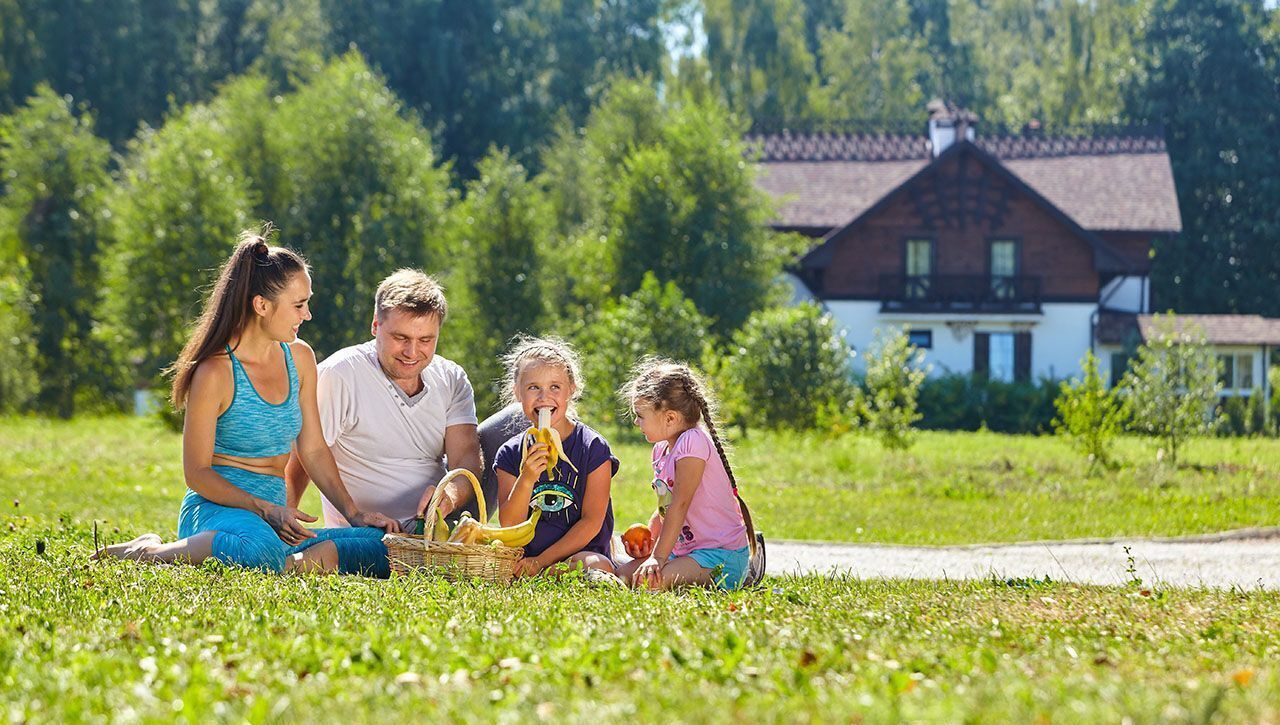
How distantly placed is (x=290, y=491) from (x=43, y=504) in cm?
606

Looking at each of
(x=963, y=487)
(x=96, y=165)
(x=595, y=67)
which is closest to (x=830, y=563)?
(x=963, y=487)

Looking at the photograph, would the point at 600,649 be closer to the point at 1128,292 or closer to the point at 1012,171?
the point at 1128,292

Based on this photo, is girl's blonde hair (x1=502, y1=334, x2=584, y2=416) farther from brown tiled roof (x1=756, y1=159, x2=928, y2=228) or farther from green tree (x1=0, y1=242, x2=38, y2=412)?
brown tiled roof (x1=756, y1=159, x2=928, y2=228)

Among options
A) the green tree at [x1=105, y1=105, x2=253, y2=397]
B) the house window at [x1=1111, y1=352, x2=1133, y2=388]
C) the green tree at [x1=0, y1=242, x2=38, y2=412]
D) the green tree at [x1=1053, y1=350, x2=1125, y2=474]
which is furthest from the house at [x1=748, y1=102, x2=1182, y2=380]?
the green tree at [x1=1053, y1=350, x2=1125, y2=474]

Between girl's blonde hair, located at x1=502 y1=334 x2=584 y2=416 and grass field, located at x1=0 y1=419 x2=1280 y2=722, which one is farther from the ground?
girl's blonde hair, located at x1=502 y1=334 x2=584 y2=416

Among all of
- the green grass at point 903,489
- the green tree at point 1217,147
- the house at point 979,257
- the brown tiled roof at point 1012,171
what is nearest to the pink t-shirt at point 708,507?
the green grass at point 903,489

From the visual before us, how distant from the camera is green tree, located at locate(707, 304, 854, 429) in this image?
29109 millimetres

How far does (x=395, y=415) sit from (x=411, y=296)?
73cm

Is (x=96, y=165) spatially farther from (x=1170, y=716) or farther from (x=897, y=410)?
(x=1170, y=716)

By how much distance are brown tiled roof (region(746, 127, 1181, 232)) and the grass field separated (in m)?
39.0

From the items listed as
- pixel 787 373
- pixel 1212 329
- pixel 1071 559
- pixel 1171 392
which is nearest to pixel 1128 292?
pixel 1212 329

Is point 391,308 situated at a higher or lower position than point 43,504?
higher

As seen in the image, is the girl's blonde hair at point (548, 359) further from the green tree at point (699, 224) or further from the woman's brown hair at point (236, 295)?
the green tree at point (699, 224)

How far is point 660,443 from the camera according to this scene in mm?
8641
